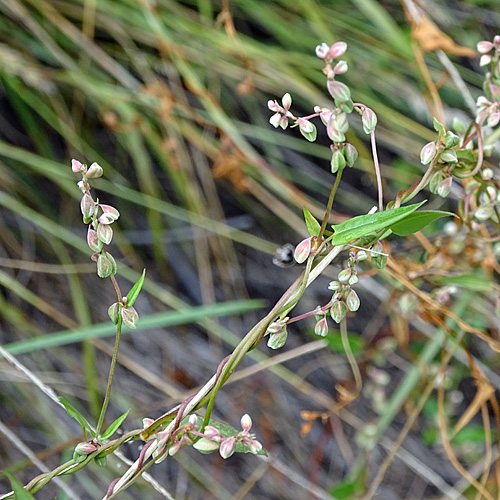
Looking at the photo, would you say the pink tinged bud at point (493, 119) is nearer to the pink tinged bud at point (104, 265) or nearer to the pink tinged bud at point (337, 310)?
the pink tinged bud at point (337, 310)

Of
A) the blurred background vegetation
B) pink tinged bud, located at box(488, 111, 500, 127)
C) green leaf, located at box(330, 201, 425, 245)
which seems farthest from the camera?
the blurred background vegetation

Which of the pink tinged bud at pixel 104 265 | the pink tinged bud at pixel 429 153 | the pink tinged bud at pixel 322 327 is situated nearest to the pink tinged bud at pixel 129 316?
the pink tinged bud at pixel 104 265

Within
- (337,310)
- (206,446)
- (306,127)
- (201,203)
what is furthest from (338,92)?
(201,203)

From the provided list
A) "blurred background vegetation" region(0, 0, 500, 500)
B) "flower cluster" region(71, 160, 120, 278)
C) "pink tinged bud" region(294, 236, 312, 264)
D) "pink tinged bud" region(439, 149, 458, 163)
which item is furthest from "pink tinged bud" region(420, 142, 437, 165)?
"blurred background vegetation" region(0, 0, 500, 500)

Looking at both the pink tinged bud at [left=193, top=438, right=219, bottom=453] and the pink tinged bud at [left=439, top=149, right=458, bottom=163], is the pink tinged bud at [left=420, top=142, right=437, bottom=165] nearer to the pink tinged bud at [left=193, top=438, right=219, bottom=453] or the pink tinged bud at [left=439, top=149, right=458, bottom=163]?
the pink tinged bud at [left=439, top=149, right=458, bottom=163]

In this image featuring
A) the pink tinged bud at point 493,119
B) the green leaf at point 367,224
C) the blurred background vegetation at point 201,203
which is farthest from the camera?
the blurred background vegetation at point 201,203

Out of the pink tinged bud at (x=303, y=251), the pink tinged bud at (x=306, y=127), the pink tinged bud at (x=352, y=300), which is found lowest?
the pink tinged bud at (x=352, y=300)
